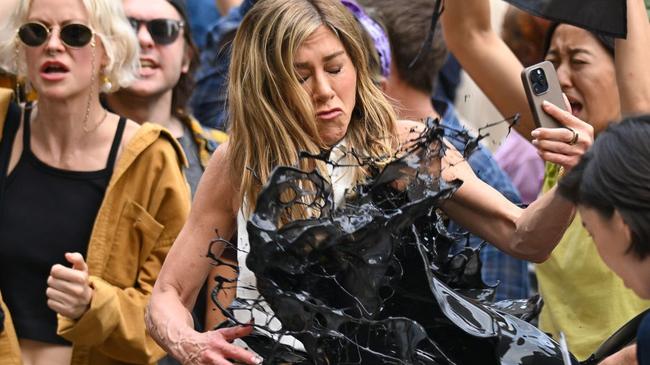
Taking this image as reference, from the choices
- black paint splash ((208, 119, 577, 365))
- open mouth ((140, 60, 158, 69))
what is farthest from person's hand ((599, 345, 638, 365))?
open mouth ((140, 60, 158, 69))

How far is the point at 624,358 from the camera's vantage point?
9.36 feet

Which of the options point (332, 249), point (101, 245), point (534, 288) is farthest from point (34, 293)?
point (534, 288)

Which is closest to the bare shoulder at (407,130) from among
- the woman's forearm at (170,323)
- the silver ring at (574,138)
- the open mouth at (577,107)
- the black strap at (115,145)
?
the silver ring at (574,138)

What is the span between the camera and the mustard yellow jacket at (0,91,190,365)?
4.35 meters

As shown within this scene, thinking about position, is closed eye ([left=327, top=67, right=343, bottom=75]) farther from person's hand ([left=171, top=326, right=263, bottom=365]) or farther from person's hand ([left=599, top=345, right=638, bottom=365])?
person's hand ([left=599, top=345, right=638, bottom=365])

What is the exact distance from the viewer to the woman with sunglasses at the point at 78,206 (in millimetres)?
4406

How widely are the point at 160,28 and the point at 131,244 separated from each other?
1141mm

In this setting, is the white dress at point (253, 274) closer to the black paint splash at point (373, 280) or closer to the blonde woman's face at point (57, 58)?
the black paint splash at point (373, 280)

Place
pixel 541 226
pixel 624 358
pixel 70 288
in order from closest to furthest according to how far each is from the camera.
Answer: pixel 624 358 → pixel 541 226 → pixel 70 288

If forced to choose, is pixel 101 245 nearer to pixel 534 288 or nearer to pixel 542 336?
pixel 542 336

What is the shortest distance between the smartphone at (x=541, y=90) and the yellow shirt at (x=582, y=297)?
90 cm

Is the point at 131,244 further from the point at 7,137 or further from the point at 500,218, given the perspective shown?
the point at 500,218

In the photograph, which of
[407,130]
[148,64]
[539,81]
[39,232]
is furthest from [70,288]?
[539,81]

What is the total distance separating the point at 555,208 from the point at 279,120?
71 cm
